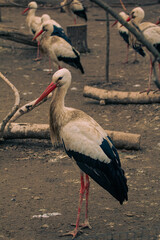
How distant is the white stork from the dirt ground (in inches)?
17.6

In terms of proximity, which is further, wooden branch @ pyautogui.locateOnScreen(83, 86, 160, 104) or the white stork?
the white stork

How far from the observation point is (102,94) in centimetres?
730

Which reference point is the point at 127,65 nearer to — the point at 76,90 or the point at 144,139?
the point at 76,90

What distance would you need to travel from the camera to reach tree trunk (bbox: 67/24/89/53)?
10641 millimetres

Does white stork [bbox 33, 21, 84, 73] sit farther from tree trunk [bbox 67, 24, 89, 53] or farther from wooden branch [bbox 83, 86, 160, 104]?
tree trunk [bbox 67, 24, 89, 53]

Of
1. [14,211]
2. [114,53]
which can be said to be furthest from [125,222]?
[114,53]

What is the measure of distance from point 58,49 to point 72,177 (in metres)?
4.02

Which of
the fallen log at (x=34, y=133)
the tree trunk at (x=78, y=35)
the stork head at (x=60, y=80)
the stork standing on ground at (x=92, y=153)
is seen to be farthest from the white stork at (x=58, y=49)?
the stork standing on ground at (x=92, y=153)

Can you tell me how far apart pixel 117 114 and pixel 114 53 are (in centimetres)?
415

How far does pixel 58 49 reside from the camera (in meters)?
8.50

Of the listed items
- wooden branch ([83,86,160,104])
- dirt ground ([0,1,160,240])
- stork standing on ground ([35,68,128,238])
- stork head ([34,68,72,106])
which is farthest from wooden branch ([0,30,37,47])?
stork standing on ground ([35,68,128,238])

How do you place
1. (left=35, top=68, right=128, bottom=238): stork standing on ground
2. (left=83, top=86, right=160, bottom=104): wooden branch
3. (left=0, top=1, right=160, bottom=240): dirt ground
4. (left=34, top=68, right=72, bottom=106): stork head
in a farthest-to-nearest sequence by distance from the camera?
(left=83, top=86, right=160, bottom=104): wooden branch → (left=34, top=68, right=72, bottom=106): stork head → (left=0, top=1, right=160, bottom=240): dirt ground → (left=35, top=68, right=128, bottom=238): stork standing on ground

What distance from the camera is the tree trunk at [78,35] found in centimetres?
1064

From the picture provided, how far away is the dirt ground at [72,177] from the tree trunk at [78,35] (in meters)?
1.81
